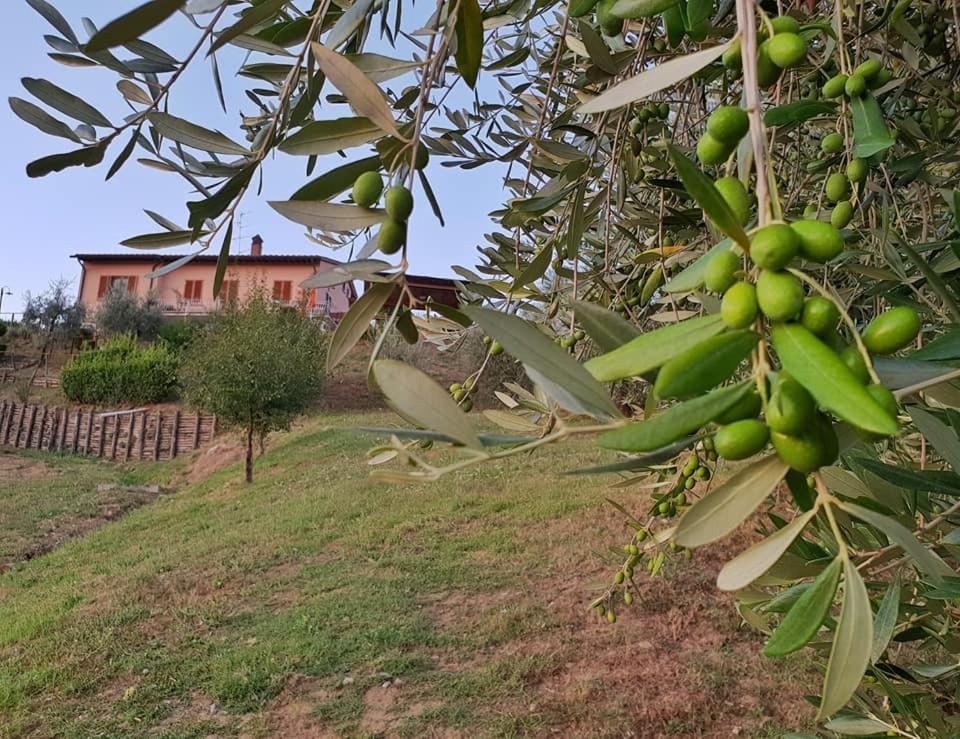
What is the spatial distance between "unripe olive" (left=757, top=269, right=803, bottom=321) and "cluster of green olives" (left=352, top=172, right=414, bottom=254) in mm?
289

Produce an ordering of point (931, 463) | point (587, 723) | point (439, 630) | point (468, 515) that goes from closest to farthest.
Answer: point (931, 463), point (587, 723), point (439, 630), point (468, 515)

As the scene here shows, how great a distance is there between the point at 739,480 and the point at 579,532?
6170mm

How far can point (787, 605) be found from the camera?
2.61ft

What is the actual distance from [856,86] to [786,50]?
0.36m

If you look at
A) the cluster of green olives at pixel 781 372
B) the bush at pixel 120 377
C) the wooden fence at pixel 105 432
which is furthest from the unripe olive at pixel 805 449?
the bush at pixel 120 377

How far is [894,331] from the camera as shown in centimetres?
41

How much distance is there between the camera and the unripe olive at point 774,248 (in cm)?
36

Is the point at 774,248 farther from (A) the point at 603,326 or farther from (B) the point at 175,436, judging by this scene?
(B) the point at 175,436

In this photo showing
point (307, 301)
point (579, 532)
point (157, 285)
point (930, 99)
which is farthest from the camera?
point (157, 285)

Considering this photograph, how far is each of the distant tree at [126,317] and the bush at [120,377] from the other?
9.02 ft

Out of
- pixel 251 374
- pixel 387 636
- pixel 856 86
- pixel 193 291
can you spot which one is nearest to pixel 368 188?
pixel 856 86

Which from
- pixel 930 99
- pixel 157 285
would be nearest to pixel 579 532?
pixel 930 99

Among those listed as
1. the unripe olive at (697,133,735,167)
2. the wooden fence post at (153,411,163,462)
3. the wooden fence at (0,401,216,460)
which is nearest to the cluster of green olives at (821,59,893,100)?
the unripe olive at (697,133,735,167)

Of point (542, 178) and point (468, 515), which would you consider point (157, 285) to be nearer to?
point (468, 515)
